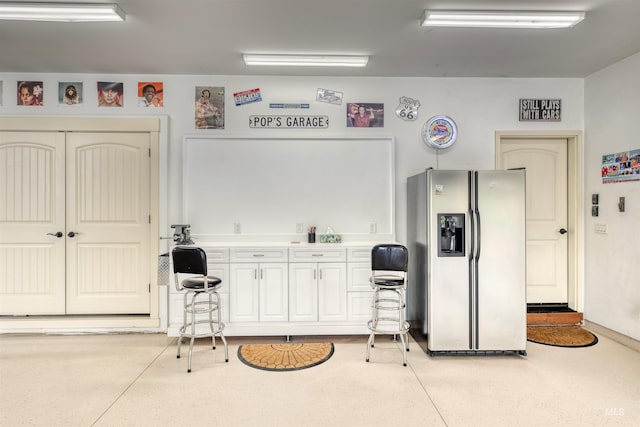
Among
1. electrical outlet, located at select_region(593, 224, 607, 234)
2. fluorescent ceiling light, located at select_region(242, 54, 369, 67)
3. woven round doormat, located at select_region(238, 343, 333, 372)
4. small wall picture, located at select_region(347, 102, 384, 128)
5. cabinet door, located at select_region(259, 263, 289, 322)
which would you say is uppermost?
fluorescent ceiling light, located at select_region(242, 54, 369, 67)

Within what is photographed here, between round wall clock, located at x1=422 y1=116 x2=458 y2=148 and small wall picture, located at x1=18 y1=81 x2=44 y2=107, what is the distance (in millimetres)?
4699

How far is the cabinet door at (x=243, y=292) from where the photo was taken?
3740mm

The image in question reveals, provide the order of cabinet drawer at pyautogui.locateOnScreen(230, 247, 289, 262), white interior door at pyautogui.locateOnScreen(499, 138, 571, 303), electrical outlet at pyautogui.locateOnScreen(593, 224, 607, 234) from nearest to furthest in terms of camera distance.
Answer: cabinet drawer at pyautogui.locateOnScreen(230, 247, 289, 262), electrical outlet at pyautogui.locateOnScreen(593, 224, 607, 234), white interior door at pyautogui.locateOnScreen(499, 138, 571, 303)

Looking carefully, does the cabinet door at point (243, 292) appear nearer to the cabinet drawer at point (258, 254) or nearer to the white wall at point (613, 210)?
the cabinet drawer at point (258, 254)

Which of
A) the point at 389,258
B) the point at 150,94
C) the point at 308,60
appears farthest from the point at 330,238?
the point at 150,94

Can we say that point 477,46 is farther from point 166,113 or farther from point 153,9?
point 166,113

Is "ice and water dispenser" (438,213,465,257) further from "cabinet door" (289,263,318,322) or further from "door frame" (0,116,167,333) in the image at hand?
"door frame" (0,116,167,333)

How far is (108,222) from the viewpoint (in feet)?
13.4

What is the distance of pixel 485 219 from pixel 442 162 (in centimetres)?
112

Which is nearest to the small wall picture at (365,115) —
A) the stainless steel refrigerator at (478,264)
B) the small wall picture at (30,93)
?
the stainless steel refrigerator at (478,264)

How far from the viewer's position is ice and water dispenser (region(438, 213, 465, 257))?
338 cm

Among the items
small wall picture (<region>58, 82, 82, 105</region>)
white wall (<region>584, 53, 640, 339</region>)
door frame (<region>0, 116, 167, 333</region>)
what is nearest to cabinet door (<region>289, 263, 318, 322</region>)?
door frame (<region>0, 116, 167, 333</region>)

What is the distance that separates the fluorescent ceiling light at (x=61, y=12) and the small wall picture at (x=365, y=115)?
2487mm

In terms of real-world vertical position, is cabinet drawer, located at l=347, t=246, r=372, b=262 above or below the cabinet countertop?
below
